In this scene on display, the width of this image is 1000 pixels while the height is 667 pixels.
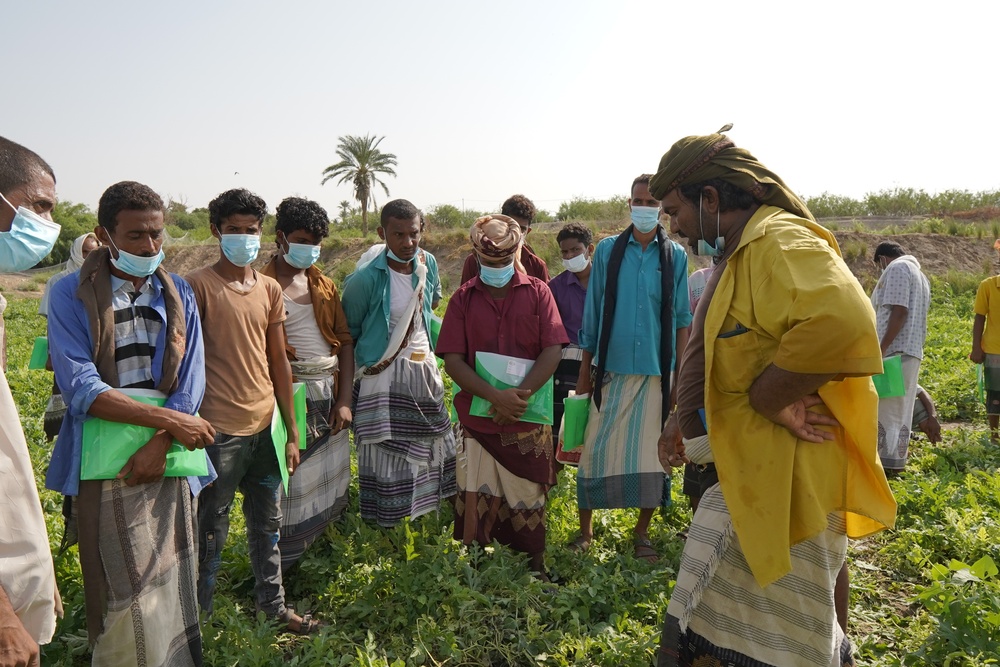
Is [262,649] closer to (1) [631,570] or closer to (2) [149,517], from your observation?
(2) [149,517]

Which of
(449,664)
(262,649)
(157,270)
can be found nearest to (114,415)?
(157,270)

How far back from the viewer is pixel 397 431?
4.28 meters

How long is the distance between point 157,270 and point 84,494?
34.1 inches

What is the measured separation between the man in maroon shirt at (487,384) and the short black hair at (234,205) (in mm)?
1129

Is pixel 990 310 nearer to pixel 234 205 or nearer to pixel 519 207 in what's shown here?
pixel 519 207

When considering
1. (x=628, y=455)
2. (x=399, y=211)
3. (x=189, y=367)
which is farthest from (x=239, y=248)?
(x=628, y=455)

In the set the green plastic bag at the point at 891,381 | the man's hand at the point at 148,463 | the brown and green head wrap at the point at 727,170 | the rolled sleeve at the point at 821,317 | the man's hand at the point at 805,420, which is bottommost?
the green plastic bag at the point at 891,381

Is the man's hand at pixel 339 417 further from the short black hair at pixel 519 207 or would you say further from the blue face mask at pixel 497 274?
the short black hair at pixel 519 207

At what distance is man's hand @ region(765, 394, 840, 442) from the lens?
87.0 inches

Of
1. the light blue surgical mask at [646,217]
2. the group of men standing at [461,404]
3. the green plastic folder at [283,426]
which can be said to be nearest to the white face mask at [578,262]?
the light blue surgical mask at [646,217]

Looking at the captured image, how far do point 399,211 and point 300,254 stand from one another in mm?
654

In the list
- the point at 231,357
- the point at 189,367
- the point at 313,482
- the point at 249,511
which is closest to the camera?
the point at 189,367

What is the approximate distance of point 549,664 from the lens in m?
3.04

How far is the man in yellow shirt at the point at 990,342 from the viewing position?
22.0ft
